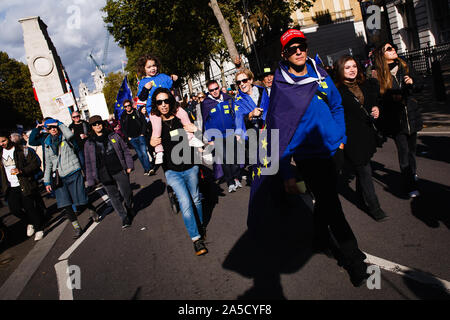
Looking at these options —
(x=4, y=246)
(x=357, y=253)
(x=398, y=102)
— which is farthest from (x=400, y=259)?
(x=4, y=246)

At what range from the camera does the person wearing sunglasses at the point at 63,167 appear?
21.8 feet

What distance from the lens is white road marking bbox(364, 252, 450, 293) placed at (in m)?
2.89

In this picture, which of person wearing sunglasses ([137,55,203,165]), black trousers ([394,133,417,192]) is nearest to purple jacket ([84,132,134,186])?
person wearing sunglasses ([137,55,203,165])

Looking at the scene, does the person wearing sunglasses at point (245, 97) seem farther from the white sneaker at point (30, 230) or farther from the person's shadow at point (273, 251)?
the white sneaker at point (30, 230)

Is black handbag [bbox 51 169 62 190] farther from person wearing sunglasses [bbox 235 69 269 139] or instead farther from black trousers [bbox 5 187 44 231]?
person wearing sunglasses [bbox 235 69 269 139]

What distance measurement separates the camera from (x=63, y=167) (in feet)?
22.0

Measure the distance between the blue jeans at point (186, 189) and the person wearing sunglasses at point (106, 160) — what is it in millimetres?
1881

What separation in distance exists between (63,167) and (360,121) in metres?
5.27

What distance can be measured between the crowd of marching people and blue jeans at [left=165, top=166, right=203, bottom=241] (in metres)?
0.01

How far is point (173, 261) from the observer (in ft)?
14.9

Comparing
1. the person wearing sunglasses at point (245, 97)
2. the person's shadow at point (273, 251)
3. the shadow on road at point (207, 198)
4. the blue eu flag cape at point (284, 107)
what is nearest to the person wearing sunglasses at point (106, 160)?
the shadow on road at point (207, 198)

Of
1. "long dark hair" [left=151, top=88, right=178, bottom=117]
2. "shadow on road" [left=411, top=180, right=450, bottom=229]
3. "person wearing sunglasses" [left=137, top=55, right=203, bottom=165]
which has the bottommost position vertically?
"shadow on road" [left=411, top=180, right=450, bottom=229]

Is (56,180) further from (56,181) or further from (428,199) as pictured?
(428,199)
